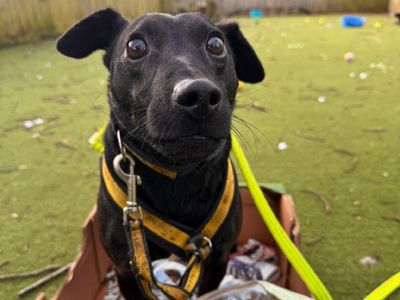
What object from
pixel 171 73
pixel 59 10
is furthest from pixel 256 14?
pixel 171 73

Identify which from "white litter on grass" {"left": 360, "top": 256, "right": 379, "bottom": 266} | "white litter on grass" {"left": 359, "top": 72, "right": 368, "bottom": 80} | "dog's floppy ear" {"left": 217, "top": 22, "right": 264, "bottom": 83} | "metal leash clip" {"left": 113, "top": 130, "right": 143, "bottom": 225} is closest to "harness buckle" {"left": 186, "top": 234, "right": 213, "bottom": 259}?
"metal leash clip" {"left": 113, "top": 130, "right": 143, "bottom": 225}

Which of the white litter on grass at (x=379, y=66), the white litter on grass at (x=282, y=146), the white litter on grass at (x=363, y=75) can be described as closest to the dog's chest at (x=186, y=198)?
the white litter on grass at (x=282, y=146)

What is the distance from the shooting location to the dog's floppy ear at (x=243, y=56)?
5.72ft

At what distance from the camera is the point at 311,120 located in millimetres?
3555

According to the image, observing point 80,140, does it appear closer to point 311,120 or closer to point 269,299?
point 311,120

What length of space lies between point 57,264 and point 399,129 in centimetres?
257

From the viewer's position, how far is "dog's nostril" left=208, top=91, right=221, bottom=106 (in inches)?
42.7

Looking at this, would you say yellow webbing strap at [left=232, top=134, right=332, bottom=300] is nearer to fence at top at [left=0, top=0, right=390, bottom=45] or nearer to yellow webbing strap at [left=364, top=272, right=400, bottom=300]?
yellow webbing strap at [left=364, top=272, right=400, bottom=300]

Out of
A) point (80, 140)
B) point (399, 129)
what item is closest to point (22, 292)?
point (80, 140)

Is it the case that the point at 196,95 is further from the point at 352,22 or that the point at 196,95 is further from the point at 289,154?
the point at 352,22

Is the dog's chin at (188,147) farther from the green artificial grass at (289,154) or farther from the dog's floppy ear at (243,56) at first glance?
the dog's floppy ear at (243,56)

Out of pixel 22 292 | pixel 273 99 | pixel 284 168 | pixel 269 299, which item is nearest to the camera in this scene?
pixel 269 299

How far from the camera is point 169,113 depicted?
113 cm

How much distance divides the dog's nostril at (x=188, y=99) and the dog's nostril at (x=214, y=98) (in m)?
0.04
